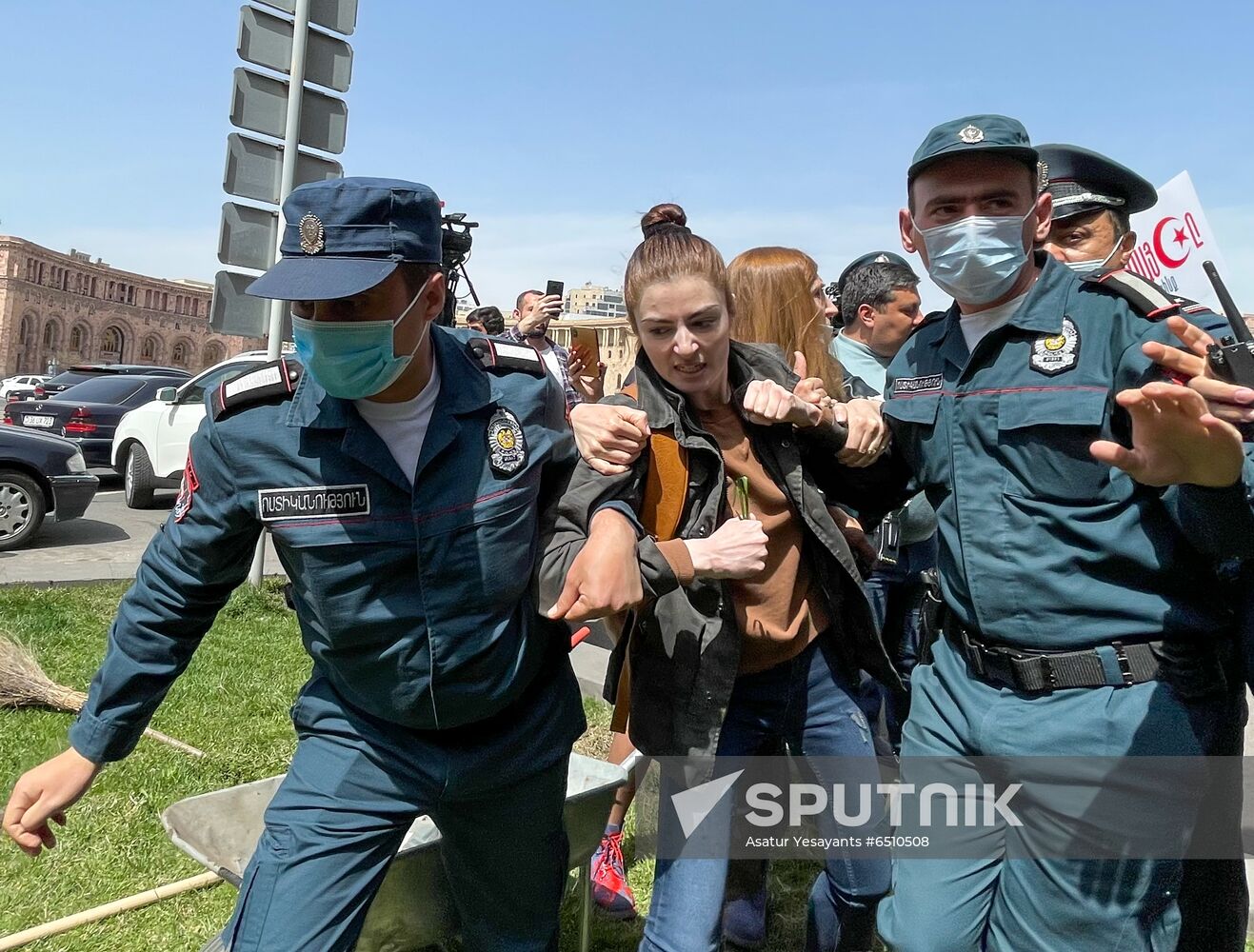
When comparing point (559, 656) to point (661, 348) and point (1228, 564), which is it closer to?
point (661, 348)

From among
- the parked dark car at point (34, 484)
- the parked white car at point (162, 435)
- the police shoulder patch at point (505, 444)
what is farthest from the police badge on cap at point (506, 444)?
the parked white car at point (162, 435)

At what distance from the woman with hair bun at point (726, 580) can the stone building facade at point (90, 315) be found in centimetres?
8376

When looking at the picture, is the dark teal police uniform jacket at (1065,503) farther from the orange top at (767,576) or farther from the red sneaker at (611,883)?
the red sneaker at (611,883)

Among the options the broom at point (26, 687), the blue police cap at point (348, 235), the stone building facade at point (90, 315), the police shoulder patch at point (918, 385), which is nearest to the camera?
the blue police cap at point (348, 235)

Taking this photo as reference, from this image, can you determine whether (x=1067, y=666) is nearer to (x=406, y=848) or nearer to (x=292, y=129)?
(x=406, y=848)

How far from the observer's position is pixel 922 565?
387cm

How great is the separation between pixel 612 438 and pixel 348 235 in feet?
2.24

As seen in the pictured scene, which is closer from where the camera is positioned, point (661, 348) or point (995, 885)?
point (995, 885)

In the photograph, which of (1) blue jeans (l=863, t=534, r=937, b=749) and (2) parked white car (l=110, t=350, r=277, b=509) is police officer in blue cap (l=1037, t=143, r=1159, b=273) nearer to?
(1) blue jeans (l=863, t=534, r=937, b=749)

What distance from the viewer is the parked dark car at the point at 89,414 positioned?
1409cm

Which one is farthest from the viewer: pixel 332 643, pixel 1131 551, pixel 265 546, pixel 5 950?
pixel 265 546

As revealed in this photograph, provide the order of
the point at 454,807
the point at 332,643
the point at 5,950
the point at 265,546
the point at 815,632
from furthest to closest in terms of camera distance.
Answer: the point at 265,546
the point at 5,950
the point at 815,632
the point at 454,807
the point at 332,643

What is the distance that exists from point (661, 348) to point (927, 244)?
2.11 ft

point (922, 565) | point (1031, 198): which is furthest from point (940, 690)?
point (922, 565)
